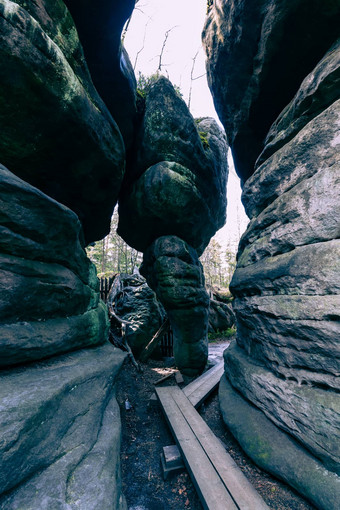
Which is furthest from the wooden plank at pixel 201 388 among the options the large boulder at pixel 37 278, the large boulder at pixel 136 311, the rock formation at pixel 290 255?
the large boulder at pixel 136 311

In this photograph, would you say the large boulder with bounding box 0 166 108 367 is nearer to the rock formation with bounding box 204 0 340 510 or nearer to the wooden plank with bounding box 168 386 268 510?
the wooden plank with bounding box 168 386 268 510

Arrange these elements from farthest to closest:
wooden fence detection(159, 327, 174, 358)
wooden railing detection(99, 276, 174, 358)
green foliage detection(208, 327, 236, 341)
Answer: green foliage detection(208, 327, 236, 341)
wooden fence detection(159, 327, 174, 358)
wooden railing detection(99, 276, 174, 358)

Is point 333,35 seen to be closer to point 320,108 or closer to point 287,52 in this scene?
point 287,52

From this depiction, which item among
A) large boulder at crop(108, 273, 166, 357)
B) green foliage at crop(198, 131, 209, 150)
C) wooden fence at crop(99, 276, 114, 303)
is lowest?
large boulder at crop(108, 273, 166, 357)

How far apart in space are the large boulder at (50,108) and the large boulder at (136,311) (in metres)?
6.06

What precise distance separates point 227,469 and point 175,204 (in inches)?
273

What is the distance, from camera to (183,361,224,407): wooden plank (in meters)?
5.17

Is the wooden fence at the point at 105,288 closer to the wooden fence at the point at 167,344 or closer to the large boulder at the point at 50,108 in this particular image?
the wooden fence at the point at 167,344

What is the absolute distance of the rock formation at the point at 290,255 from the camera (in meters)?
2.45

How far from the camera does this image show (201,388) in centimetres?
583

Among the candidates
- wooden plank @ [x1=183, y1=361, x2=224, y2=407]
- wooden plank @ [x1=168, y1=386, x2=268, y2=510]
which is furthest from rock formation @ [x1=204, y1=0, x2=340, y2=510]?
wooden plank @ [x1=183, y1=361, x2=224, y2=407]

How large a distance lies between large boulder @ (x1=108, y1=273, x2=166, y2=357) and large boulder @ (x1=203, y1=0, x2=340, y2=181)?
734 cm

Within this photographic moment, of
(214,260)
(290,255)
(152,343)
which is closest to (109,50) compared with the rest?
(290,255)

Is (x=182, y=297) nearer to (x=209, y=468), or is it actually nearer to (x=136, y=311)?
(x=136, y=311)
